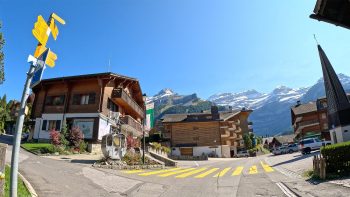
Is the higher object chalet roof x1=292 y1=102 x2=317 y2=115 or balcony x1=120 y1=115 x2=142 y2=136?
chalet roof x1=292 y1=102 x2=317 y2=115

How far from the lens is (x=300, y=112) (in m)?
79.8

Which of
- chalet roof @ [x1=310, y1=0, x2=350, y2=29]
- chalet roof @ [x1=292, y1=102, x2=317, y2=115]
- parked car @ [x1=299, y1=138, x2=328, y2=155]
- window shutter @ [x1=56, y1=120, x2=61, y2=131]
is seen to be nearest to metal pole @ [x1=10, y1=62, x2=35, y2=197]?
chalet roof @ [x1=310, y1=0, x2=350, y2=29]

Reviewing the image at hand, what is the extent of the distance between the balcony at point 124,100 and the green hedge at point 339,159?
23.9m

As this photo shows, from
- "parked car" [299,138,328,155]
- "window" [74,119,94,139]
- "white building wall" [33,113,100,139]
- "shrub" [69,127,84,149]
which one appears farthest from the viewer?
"parked car" [299,138,328,155]

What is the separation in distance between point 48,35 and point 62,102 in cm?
3400

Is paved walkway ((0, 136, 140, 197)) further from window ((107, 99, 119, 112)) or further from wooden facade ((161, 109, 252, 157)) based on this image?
wooden facade ((161, 109, 252, 157))

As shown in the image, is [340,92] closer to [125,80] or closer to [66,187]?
[125,80]

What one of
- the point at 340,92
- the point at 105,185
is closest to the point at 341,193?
the point at 105,185

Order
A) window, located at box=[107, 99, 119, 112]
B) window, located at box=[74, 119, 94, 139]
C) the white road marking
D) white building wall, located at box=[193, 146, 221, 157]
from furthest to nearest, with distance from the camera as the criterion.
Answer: white building wall, located at box=[193, 146, 221, 157], window, located at box=[107, 99, 119, 112], window, located at box=[74, 119, 94, 139], the white road marking

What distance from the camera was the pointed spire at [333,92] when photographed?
33.2m

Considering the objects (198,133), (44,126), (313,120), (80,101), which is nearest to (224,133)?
(198,133)

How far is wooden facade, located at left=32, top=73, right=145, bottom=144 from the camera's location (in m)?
35.8

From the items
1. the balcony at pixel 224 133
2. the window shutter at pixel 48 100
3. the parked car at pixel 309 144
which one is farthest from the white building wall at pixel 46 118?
the balcony at pixel 224 133

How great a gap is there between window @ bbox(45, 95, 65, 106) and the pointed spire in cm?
3382
